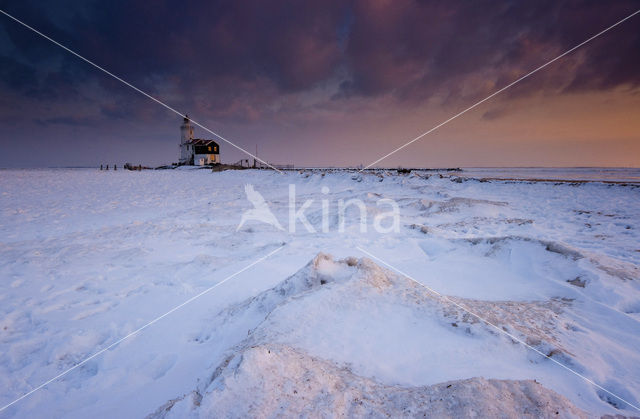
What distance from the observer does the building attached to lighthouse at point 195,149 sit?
57.8 meters

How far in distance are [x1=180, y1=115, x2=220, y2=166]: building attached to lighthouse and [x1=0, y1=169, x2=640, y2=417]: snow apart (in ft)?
178

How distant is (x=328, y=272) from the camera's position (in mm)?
3789

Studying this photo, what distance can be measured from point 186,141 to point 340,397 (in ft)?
226

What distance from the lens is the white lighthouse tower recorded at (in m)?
60.8

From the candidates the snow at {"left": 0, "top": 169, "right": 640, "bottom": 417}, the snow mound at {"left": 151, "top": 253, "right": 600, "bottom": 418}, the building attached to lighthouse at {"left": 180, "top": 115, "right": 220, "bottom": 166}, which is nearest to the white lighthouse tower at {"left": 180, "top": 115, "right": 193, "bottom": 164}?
the building attached to lighthouse at {"left": 180, "top": 115, "right": 220, "bottom": 166}

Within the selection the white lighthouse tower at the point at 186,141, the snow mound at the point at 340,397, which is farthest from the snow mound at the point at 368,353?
the white lighthouse tower at the point at 186,141

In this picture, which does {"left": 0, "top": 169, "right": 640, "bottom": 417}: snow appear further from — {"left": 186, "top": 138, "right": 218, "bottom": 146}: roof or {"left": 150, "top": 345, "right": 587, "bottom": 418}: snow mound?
{"left": 186, "top": 138, "right": 218, "bottom": 146}: roof

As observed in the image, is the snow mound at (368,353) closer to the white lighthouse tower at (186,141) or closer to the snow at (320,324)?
the snow at (320,324)

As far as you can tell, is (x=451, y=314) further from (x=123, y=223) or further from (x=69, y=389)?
(x=123, y=223)

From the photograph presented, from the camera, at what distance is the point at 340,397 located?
1663 millimetres

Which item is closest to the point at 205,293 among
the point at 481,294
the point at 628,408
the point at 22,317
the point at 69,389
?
the point at 69,389

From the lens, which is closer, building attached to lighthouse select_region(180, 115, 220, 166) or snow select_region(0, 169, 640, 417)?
snow select_region(0, 169, 640, 417)

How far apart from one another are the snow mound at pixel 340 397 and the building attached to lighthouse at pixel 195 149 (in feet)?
197

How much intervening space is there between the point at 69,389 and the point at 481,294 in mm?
4877
